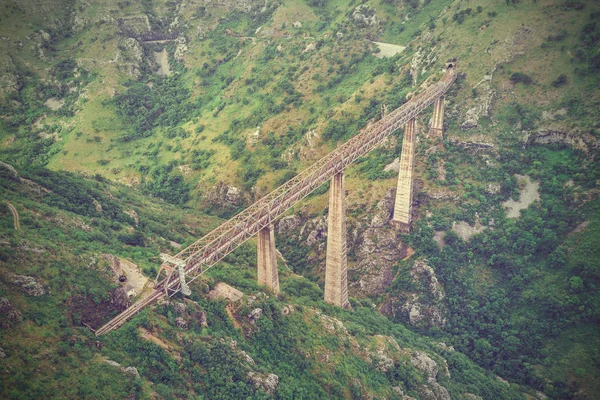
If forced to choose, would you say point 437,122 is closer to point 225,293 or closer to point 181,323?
point 225,293

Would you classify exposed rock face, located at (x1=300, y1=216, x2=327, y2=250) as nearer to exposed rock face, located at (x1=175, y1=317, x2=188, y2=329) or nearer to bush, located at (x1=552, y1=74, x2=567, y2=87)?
exposed rock face, located at (x1=175, y1=317, x2=188, y2=329)

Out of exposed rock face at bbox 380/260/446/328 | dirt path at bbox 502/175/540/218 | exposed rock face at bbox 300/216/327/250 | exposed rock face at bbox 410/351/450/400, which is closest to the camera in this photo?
exposed rock face at bbox 410/351/450/400

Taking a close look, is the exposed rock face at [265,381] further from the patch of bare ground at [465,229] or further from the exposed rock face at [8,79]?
the exposed rock face at [8,79]

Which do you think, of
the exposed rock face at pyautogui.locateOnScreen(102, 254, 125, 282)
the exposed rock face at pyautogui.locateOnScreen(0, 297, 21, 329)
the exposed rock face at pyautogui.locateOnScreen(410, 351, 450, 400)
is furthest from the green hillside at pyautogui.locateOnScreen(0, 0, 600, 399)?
the exposed rock face at pyautogui.locateOnScreen(410, 351, 450, 400)

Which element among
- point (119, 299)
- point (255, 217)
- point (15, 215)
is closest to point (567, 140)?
point (255, 217)

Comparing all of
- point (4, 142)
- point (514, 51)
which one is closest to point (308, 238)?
point (514, 51)

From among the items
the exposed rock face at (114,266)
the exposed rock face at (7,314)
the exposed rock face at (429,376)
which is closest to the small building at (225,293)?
the exposed rock face at (114,266)
